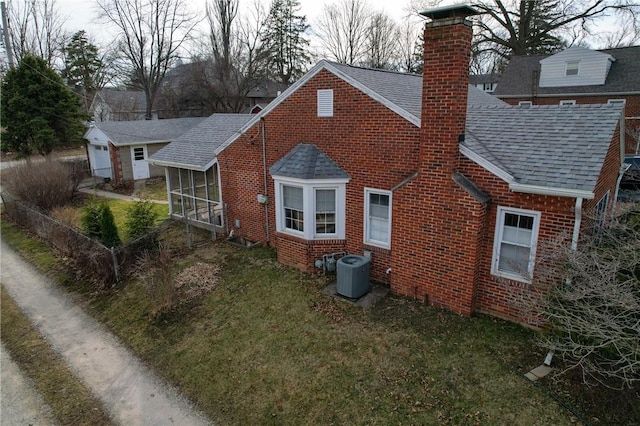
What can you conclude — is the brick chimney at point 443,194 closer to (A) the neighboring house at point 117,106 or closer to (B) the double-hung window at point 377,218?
(B) the double-hung window at point 377,218

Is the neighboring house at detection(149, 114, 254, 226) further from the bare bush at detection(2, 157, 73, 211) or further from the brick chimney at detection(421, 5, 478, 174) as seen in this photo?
the brick chimney at detection(421, 5, 478, 174)

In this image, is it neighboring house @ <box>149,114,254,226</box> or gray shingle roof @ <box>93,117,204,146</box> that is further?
gray shingle roof @ <box>93,117,204,146</box>

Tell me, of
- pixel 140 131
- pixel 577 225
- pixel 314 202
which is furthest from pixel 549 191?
pixel 140 131

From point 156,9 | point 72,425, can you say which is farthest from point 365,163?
point 156,9

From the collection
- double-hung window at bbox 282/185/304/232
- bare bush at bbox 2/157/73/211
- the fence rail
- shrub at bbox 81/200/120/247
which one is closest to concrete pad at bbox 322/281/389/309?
double-hung window at bbox 282/185/304/232

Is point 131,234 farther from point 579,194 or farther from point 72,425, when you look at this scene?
point 579,194

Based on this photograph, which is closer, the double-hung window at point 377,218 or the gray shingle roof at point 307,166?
the double-hung window at point 377,218

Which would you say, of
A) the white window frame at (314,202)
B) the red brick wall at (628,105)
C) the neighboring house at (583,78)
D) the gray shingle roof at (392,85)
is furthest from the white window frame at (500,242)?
the neighboring house at (583,78)
